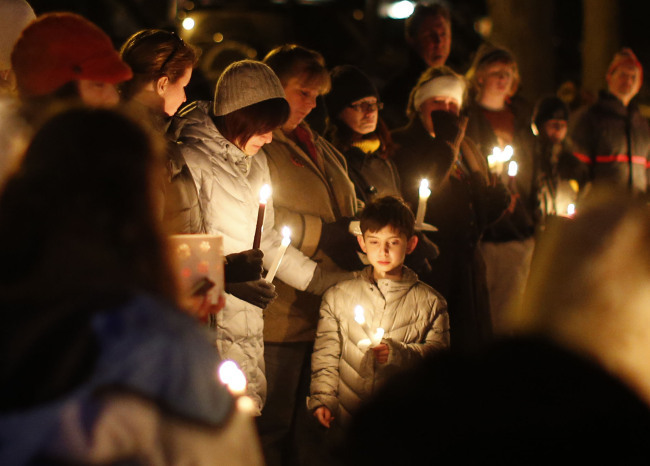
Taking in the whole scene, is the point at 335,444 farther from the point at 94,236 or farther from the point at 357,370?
the point at 94,236

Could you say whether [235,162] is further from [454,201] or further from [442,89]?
[442,89]

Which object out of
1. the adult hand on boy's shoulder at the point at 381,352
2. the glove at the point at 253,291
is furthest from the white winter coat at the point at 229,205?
A: the adult hand on boy's shoulder at the point at 381,352

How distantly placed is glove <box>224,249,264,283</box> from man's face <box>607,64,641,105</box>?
610 cm

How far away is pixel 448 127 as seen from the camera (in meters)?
5.09

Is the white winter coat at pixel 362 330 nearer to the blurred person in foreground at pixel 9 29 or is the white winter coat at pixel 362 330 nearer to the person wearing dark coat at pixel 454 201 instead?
the person wearing dark coat at pixel 454 201

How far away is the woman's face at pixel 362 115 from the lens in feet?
15.9

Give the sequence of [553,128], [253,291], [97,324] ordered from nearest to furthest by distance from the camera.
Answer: [97,324]
[253,291]
[553,128]

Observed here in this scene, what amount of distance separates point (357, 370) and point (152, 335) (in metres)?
2.52

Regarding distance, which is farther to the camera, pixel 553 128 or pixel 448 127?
pixel 553 128

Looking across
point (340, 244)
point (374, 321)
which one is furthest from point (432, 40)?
point (374, 321)

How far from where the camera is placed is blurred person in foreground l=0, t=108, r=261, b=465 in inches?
53.9

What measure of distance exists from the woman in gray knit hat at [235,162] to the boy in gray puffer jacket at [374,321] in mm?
454

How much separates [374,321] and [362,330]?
0.31ft

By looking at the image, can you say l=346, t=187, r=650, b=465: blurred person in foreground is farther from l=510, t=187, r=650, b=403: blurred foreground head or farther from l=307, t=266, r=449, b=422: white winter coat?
l=307, t=266, r=449, b=422: white winter coat
